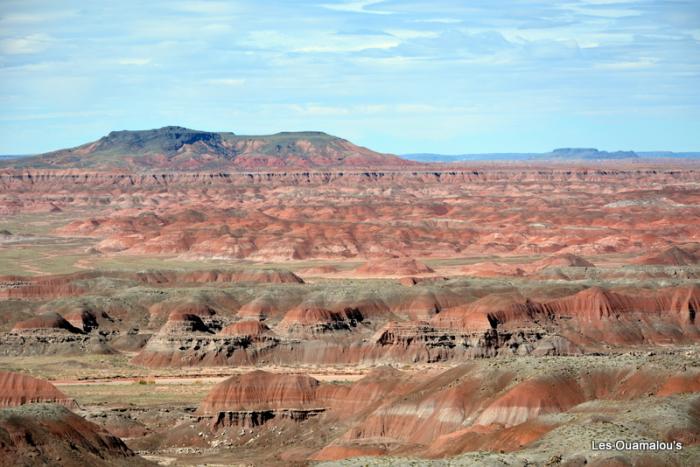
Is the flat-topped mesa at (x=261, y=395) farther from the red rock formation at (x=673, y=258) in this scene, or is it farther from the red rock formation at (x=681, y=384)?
the red rock formation at (x=673, y=258)

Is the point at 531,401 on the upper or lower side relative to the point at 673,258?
upper

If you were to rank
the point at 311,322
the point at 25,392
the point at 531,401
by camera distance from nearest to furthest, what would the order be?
the point at 531,401 < the point at 25,392 < the point at 311,322

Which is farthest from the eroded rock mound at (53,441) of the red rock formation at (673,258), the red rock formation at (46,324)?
the red rock formation at (673,258)

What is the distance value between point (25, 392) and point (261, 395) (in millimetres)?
14056

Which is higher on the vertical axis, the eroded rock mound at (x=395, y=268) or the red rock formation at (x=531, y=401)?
the red rock formation at (x=531, y=401)

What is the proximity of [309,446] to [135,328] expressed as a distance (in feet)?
191

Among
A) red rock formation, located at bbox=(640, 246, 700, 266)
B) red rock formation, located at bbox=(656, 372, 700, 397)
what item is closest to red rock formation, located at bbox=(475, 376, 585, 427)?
red rock formation, located at bbox=(656, 372, 700, 397)

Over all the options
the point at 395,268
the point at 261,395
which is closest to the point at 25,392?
the point at 261,395

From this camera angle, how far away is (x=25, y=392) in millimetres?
80438

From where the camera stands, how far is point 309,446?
73.1 metres

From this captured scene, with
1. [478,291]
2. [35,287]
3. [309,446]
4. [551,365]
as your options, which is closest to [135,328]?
[35,287]

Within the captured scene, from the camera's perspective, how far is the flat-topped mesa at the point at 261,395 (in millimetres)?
79438

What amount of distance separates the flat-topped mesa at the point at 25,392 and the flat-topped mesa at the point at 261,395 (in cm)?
856

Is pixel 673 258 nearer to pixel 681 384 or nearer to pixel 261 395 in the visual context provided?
pixel 261 395
